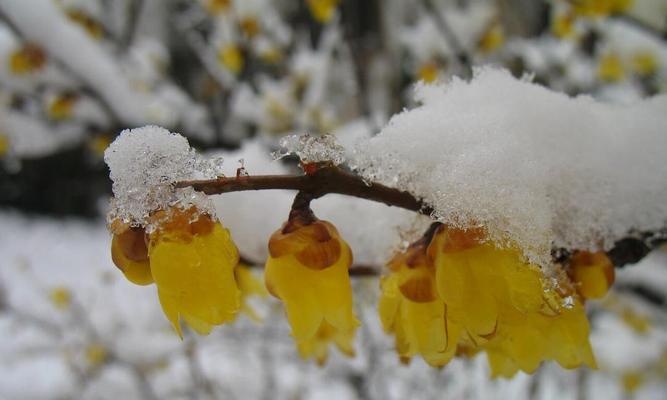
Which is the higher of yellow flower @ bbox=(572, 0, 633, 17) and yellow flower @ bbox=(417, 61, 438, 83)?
yellow flower @ bbox=(417, 61, 438, 83)

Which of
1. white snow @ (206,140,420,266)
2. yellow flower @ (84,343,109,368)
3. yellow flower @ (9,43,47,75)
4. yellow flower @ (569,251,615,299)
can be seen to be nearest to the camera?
yellow flower @ (569,251,615,299)

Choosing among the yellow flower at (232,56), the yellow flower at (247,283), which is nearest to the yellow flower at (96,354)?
the yellow flower at (232,56)

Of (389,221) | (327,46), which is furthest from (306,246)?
(327,46)

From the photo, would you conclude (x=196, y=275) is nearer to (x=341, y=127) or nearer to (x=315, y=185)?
(x=315, y=185)

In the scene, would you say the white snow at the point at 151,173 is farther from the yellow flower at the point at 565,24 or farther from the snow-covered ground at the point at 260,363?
the yellow flower at the point at 565,24

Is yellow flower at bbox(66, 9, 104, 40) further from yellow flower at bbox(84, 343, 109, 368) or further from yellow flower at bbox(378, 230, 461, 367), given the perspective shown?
yellow flower at bbox(378, 230, 461, 367)

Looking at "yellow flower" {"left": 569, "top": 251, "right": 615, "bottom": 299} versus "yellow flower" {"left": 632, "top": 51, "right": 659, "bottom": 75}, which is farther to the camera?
"yellow flower" {"left": 632, "top": 51, "right": 659, "bottom": 75}

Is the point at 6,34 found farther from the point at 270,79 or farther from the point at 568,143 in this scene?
the point at 568,143

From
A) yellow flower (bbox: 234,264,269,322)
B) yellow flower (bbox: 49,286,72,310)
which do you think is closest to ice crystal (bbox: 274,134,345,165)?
yellow flower (bbox: 234,264,269,322)
